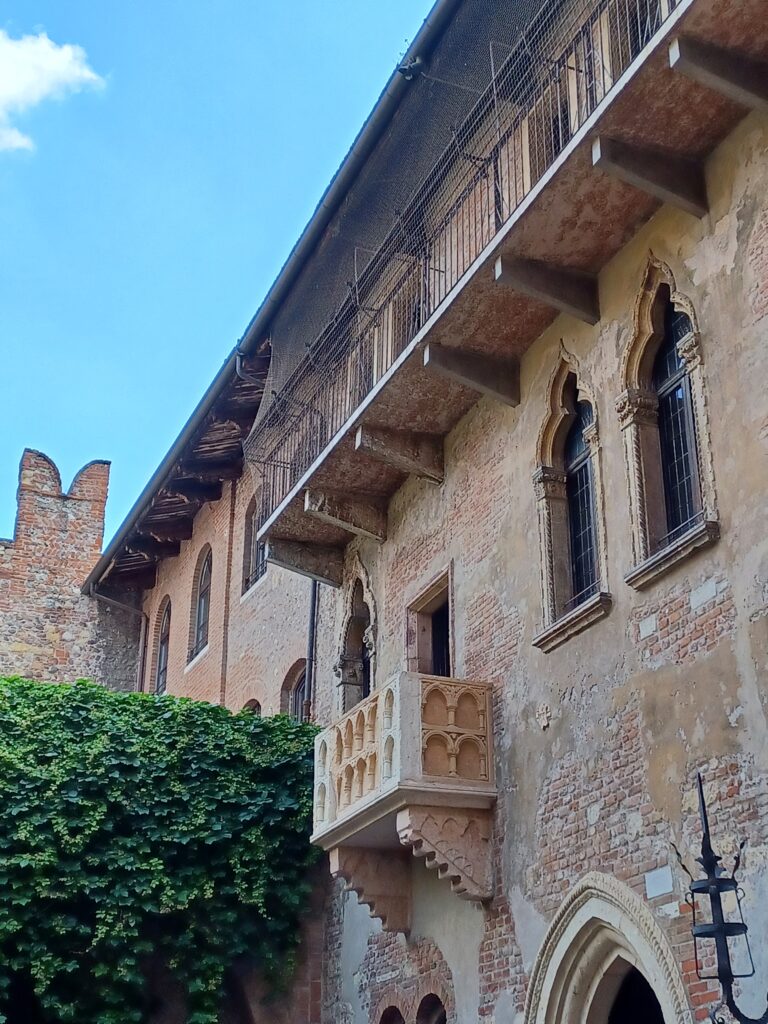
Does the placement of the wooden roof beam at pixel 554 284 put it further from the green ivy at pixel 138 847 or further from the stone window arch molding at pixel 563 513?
the green ivy at pixel 138 847

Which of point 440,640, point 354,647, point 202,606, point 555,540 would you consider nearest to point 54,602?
point 202,606

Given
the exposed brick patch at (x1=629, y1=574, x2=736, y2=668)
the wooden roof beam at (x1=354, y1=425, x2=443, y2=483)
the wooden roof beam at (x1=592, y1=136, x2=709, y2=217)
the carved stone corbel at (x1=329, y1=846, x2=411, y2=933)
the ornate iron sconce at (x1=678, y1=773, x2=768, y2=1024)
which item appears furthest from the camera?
the wooden roof beam at (x1=354, y1=425, x2=443, y2=483)

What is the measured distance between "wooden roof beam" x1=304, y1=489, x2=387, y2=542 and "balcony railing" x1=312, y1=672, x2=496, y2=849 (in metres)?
2.40

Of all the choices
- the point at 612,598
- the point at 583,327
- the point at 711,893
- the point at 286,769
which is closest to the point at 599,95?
the point at 583,327

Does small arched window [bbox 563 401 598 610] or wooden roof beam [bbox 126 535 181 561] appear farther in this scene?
wooden roof beam [bbox 126 535 181 561]

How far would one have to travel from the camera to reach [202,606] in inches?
808

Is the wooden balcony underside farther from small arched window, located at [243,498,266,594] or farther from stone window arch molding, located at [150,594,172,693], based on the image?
stone window arch molding, located at [150,594,172,693]

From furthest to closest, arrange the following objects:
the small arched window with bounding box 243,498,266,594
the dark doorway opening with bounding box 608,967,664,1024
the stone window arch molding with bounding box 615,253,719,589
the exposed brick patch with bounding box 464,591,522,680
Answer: the small arched window with bounding box 243,498,266,594
the exposed brick patch with bounding box 464,591,522,680
the dark doorway opening with bounding box 608,967,664,1024
the stone window arch molding with bounding box 615,253,719,589

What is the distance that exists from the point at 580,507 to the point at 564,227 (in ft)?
6.69

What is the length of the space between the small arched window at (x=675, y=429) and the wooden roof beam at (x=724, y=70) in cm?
144

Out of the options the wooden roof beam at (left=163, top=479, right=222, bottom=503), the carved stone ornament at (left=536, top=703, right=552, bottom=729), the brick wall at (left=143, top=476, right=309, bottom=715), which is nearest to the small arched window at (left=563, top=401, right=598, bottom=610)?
the carved stone ornament at (left=536, top=703, right=552, bottom=729)

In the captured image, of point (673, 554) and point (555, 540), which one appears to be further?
point (555, 540)

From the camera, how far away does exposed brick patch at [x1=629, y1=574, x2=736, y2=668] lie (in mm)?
7785

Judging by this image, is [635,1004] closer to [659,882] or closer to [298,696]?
[659,882]
